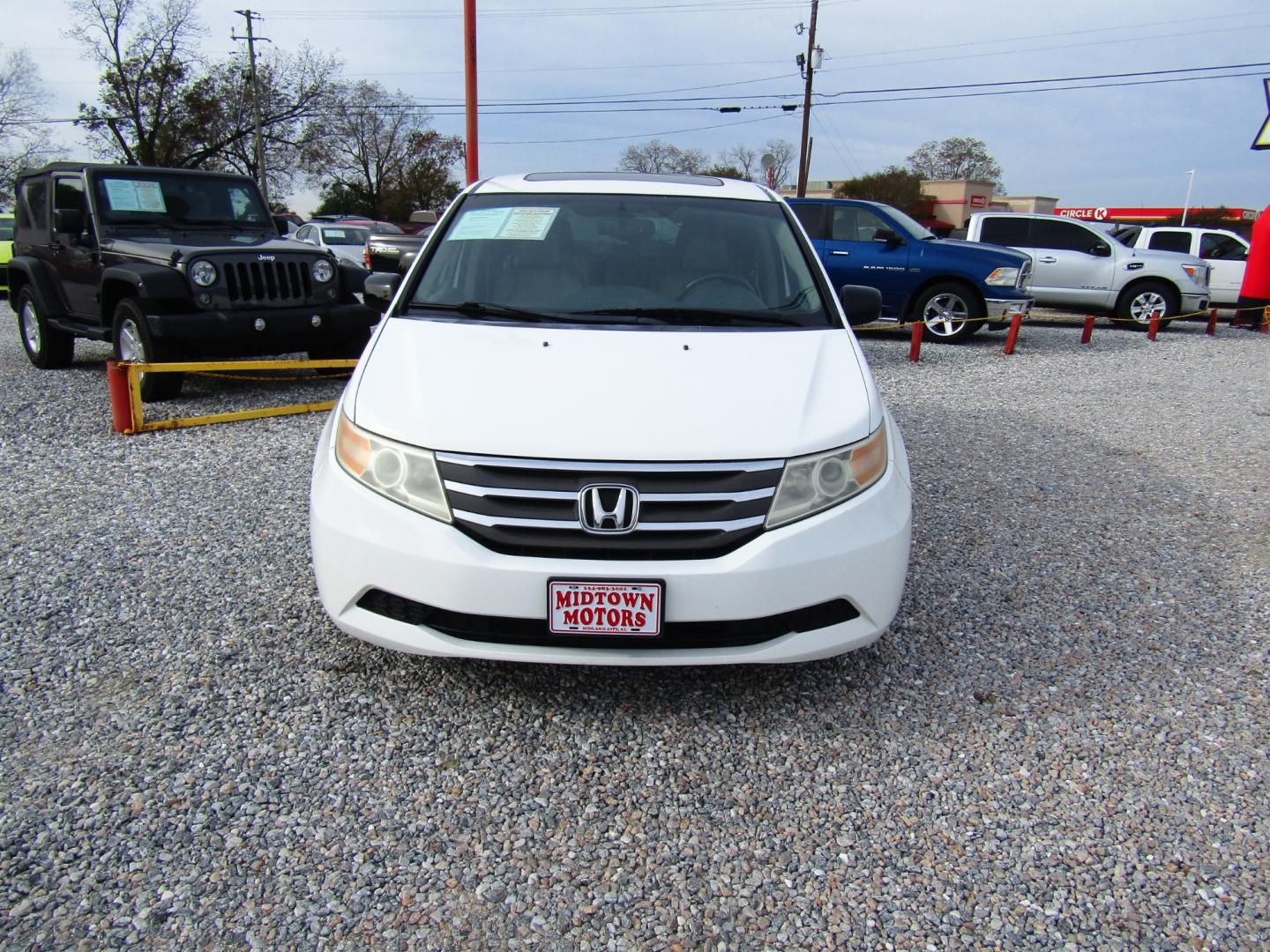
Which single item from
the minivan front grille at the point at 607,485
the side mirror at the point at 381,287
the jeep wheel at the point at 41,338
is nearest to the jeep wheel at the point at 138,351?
the jeep wheel at the point at 41,338

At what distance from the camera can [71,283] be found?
792 cm

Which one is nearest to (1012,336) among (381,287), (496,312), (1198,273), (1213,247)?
(1198,273)

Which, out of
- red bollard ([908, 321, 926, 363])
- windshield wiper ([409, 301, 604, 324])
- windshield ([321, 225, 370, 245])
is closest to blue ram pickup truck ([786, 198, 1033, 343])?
red bollard ([908, 321, 926, 363])

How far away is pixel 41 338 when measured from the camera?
866 cm

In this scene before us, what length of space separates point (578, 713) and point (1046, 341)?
1198 cm

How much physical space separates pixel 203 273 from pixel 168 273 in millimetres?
235

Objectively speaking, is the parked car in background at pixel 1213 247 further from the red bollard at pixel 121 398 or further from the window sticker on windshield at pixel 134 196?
the red bollard at pixel 121 398

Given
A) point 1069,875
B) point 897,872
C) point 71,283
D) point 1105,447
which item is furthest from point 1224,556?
point 71,283

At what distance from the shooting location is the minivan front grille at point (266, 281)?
7.19 meters

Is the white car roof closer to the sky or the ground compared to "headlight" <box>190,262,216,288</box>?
closer to the sky

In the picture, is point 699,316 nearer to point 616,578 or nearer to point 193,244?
point 616,578

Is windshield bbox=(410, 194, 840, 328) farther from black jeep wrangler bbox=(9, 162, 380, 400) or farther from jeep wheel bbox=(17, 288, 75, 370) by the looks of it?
jeep wheel bbox=(17, 288, 75, 370)

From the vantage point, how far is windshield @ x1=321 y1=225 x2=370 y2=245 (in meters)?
19.9

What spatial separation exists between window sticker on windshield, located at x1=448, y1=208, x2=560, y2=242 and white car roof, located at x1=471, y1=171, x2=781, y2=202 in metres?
0.18
